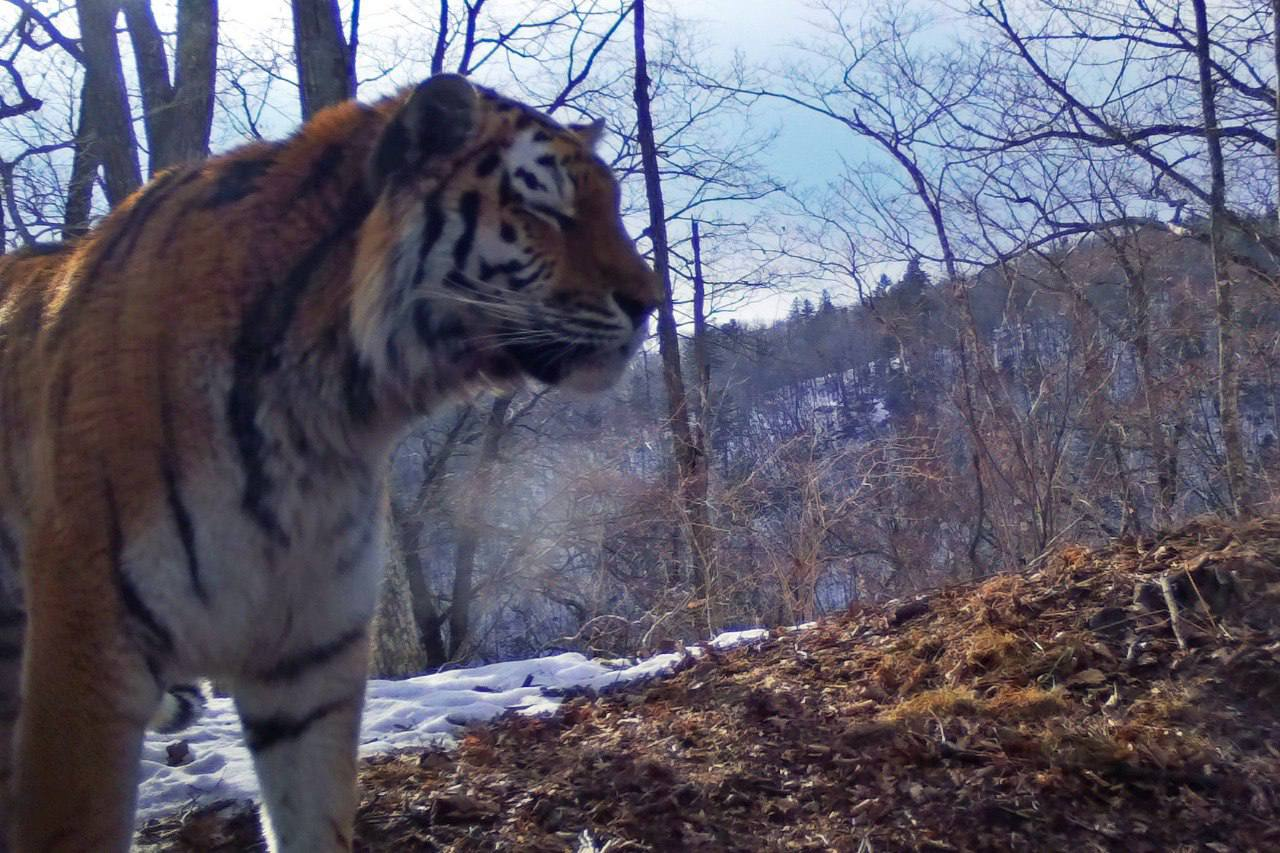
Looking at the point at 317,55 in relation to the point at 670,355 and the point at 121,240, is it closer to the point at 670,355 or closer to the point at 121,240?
the point at 121,240

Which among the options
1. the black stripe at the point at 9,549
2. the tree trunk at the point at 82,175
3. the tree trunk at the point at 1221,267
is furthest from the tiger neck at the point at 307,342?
the tree trunk at the point at 1221,267

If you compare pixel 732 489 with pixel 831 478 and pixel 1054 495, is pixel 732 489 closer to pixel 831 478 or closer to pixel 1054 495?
pixel 831 478

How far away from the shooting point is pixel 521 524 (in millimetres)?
16719

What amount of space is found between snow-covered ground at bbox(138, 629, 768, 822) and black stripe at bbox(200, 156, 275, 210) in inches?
66.8

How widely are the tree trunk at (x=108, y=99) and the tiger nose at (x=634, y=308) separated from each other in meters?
7.91

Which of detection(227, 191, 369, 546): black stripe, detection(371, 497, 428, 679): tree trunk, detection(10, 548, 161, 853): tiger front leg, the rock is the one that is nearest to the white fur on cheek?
detection(227, 191, 369, 546): black stripe

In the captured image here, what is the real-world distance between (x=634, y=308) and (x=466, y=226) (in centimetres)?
45

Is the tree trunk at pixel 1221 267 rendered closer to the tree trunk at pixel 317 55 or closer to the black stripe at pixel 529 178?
the tree trunk at pixel 317 55

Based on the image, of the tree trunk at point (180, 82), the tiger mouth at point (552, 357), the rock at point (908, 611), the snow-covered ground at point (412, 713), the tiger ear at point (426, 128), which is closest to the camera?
the tiger ear at point (426, 128)

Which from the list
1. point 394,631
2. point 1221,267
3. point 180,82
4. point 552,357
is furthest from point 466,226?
point 1221,267

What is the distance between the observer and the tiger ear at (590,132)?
2.85m

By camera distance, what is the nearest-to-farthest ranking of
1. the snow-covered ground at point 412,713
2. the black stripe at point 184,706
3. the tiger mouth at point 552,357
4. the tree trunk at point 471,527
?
the tiger mouth at point 552,357, the snow-covered ground at point 412,713, the black stripe at point 184,706, the tree trunk at point 471,527

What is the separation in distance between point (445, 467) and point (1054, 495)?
14714 mm

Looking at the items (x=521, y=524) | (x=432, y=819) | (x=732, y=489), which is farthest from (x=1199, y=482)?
(x=432, y=819)
